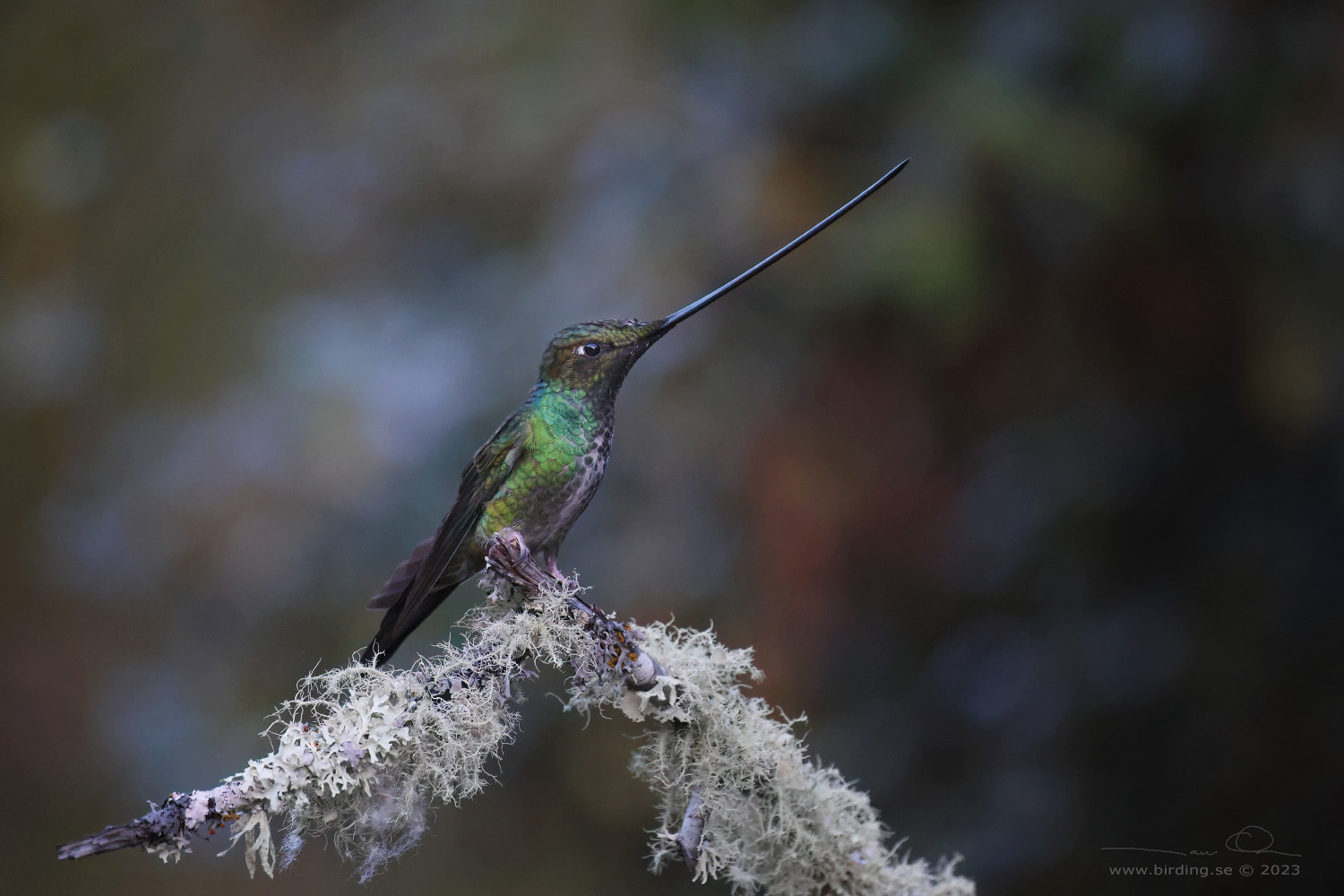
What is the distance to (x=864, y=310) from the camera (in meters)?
2.66

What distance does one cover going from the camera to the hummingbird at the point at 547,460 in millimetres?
1390

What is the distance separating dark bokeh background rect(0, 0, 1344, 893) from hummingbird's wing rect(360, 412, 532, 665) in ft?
3.58

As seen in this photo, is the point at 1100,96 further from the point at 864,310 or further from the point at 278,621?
the point at 278,621

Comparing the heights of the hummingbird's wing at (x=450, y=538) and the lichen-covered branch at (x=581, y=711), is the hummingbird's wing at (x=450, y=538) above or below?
above

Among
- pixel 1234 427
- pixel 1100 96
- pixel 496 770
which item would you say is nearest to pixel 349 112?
pixel 496 770

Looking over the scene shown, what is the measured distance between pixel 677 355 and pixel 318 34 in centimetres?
136

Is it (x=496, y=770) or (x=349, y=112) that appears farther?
(x=349, y=112)

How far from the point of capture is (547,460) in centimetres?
138

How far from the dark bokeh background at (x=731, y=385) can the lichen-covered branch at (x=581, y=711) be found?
3.84 feet

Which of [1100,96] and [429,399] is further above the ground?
[1100,96]

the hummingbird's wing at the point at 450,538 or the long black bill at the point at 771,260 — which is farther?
the hummingbird's wing at the point at 450,538
